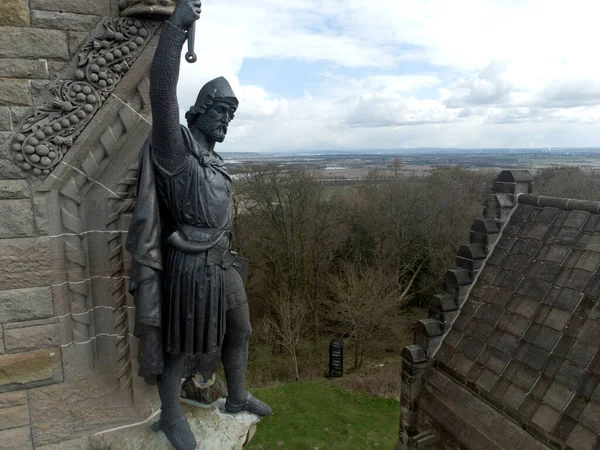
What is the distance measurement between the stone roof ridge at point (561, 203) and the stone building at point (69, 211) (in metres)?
6.57

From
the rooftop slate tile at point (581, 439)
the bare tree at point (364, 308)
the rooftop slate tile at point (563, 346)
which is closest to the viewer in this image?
the rooftop slate tile at point (581, 439)

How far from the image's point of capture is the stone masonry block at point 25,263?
3.10 m

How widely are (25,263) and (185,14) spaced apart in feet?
6.65

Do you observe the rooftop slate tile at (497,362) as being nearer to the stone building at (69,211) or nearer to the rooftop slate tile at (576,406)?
the rooftop slate tile at (576,406)

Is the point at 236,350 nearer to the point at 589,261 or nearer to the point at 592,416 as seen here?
the point at 592,416

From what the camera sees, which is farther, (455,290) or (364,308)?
(364,308)

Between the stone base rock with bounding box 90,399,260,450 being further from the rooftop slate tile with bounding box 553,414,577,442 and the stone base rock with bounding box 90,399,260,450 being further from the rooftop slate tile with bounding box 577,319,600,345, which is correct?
the rooftop slate tile with bounding box 577,319,600,345

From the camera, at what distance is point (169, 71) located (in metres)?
2.61

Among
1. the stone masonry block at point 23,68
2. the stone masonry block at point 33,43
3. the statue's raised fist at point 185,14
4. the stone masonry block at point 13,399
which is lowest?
the stone masonry block at point 13,399

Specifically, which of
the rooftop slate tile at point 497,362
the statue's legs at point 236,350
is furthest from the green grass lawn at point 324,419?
the statue's legs at point 236,350

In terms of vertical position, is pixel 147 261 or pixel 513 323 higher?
pixel 147 261

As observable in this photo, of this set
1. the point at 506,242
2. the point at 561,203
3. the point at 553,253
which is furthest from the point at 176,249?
the point at 561,203

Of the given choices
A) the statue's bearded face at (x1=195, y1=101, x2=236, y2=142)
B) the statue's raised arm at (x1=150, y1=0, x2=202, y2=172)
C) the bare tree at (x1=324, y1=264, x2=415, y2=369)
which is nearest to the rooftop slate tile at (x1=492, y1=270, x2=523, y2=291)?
the statue's bearded face at (x1=195, y1=101, x2=236, y2=142)

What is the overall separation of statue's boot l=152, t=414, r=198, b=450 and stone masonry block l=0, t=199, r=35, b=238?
1.65 m
